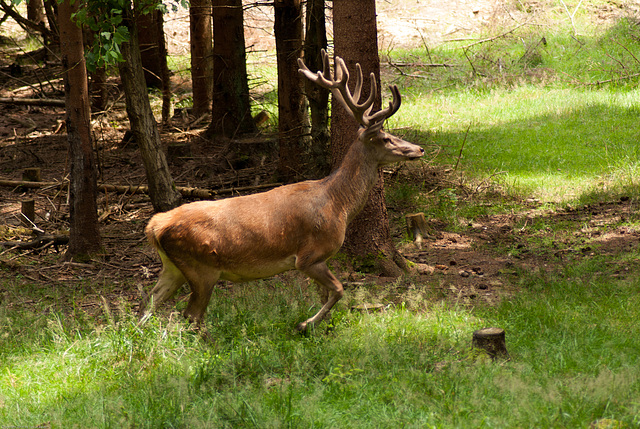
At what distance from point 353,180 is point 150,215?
5139 millimetres

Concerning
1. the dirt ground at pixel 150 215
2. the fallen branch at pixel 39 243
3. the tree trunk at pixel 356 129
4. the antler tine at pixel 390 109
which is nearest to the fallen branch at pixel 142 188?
the dirt ground at pixel 150 215

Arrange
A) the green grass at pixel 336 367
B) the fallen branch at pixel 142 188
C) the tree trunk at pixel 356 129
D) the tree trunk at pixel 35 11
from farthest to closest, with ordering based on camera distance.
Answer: the tree trunk at pixel 35 11, the fallen branch at pixel 142 188, the tree trunk at pixel 356 129, the green grass at pixel 336 367

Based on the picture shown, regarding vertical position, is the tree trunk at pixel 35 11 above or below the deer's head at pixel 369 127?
Answer: above

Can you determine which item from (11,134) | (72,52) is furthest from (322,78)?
(11,134)

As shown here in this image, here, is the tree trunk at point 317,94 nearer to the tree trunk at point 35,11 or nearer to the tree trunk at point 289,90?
the tree trunk at point 289,90

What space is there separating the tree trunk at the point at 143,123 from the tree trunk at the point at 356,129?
8.63ft

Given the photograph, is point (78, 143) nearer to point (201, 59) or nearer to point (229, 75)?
point (229, 75)

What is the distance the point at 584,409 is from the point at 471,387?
0.77 m

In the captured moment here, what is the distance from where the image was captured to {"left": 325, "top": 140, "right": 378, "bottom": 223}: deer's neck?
6332mm

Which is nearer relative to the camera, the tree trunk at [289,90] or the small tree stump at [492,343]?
the small tree stump at [492,343]

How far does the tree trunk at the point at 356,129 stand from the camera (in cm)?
759

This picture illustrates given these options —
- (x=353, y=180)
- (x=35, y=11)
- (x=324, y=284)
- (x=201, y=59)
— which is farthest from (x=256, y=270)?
(x=35, y=11)

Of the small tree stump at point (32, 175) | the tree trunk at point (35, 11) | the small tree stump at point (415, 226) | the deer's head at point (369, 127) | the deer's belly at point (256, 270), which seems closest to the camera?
the deer's belly at point (256, 270)

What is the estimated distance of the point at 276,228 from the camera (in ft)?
19.5
